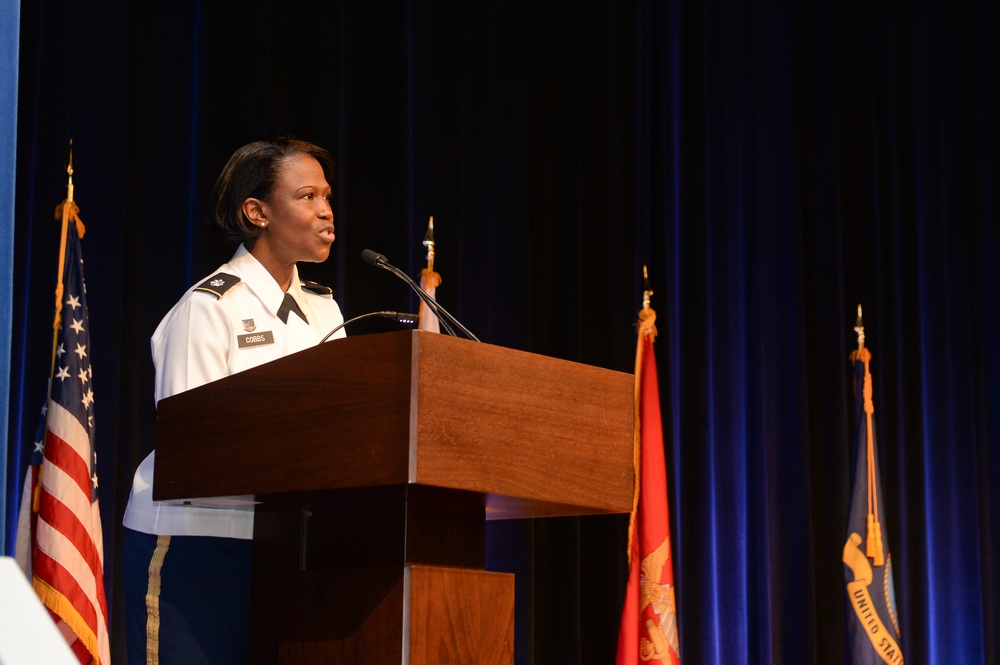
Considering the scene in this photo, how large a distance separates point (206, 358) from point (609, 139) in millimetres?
3045

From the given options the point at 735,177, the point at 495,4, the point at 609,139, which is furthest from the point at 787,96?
the point at 495,4

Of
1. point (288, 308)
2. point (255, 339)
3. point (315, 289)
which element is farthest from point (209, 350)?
point (315, 289)

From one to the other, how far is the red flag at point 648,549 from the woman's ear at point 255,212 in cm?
213

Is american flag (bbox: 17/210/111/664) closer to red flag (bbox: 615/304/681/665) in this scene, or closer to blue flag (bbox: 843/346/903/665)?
red flag (bbox: 615/304/681/665)

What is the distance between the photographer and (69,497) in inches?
122

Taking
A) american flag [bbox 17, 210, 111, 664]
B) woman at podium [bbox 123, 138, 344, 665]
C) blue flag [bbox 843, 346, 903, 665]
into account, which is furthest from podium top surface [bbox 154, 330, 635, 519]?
blue flag [bbox 843, 346, 903, 665]

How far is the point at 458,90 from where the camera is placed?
4645mm

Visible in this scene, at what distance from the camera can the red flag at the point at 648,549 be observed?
4109 millimetres

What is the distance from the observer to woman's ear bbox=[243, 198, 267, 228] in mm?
2377

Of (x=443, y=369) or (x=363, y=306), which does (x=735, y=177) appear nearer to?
(x=363, y=306)

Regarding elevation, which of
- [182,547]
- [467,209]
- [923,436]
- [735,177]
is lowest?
[182,547]

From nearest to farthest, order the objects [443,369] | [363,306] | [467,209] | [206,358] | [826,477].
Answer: [443,369] → [206,358] → [363,306] → [467,209] → [826,477]

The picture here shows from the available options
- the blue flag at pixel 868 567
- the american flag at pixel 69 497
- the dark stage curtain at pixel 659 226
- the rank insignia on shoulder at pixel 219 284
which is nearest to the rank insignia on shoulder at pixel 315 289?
the rank insignia on shoulder at pixel 219 284

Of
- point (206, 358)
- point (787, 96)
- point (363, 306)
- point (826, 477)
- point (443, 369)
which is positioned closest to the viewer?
point (443, 369)
